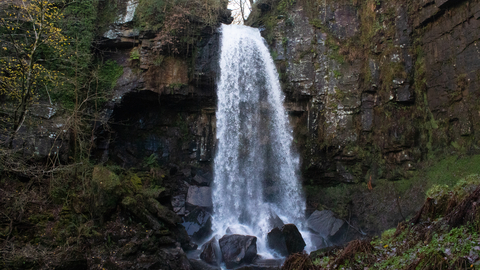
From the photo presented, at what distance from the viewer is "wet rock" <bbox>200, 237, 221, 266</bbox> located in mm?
9375

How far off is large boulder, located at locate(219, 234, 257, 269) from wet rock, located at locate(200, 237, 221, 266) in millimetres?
260

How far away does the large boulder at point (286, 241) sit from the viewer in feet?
32.5

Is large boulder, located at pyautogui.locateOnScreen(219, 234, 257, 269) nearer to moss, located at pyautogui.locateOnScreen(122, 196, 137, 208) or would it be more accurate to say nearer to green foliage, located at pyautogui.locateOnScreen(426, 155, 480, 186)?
moss, located at pyautogui.locateOnScreen(122, 196, 137, 208)

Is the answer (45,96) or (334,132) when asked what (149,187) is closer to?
(45,96)

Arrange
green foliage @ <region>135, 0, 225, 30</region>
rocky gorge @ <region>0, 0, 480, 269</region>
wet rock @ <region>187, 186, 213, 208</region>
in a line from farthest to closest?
green foliage @ <region>135, 0, 225, 30</region> → wet rock @ <region>187, 186, 213, 208</region> → rocky gorge @ <region>0, 0, 480, 269</region>

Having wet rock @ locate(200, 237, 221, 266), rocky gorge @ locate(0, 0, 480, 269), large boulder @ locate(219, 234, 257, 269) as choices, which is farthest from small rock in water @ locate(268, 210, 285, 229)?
wet rock @ locate(200, 237, 221, 266)

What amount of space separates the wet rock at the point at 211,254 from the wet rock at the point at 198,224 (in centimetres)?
147

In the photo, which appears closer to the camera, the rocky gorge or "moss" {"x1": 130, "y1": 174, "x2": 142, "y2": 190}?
the rocky gorge

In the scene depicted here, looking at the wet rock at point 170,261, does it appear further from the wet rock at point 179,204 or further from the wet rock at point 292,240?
the wet rock at point 292,240

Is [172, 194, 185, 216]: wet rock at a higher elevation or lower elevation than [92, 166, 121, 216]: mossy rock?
lower

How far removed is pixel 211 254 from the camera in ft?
31.1

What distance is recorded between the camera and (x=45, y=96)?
11.4 meters

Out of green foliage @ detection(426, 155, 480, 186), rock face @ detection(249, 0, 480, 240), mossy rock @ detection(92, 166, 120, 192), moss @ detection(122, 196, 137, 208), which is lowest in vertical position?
moss @ detection(122, 196, 137, 208)

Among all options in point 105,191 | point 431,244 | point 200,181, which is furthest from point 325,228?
point 105,191
